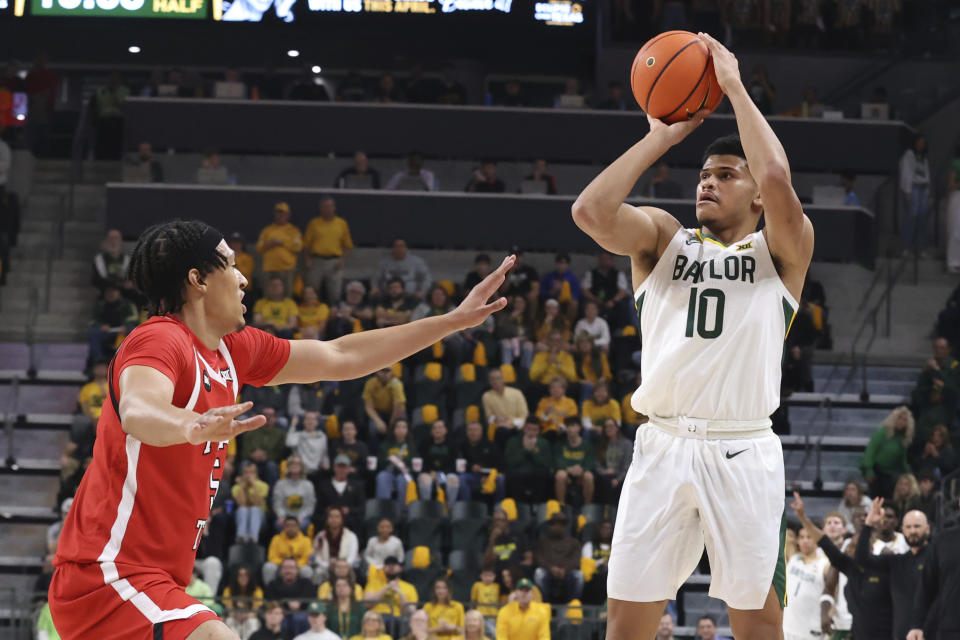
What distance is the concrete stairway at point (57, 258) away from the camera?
19297mm

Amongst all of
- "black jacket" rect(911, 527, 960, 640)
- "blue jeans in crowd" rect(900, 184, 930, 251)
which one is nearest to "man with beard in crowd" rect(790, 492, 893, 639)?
"black jacket" rect(911, 527, 960, 640)

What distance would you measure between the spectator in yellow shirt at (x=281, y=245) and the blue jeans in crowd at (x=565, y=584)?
6445 mm

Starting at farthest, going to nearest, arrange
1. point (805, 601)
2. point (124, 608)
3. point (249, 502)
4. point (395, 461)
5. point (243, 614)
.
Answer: point (395, 461) → point (249, 502) → point (243, 614) → point (805, 601) → point (124, 608)

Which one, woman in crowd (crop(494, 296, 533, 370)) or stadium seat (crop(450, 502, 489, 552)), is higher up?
woman in crowd (crop(494, 296, 533, 370))

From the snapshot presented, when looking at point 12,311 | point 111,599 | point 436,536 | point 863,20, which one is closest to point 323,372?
point 111,599

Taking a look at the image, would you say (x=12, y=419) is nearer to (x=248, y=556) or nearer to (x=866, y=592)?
(x=248, y=556)

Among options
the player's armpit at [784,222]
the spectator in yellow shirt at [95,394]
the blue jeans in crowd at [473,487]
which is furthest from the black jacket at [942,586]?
the spectator in yellow shirt at [95,394]

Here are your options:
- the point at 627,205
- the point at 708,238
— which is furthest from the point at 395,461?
the point at 627,205

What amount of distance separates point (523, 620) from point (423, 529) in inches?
71.4

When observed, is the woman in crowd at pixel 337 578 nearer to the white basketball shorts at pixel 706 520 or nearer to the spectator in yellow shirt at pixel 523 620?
the spectator in yellow shirt at pixel 523 620

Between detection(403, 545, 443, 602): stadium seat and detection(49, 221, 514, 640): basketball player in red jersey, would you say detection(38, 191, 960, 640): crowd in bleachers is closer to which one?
detection(403, 545, 443, 602): stadium seat

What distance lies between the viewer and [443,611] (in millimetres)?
12555

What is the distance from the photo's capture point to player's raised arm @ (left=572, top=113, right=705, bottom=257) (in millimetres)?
5074

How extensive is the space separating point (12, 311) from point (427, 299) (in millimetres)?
6473
